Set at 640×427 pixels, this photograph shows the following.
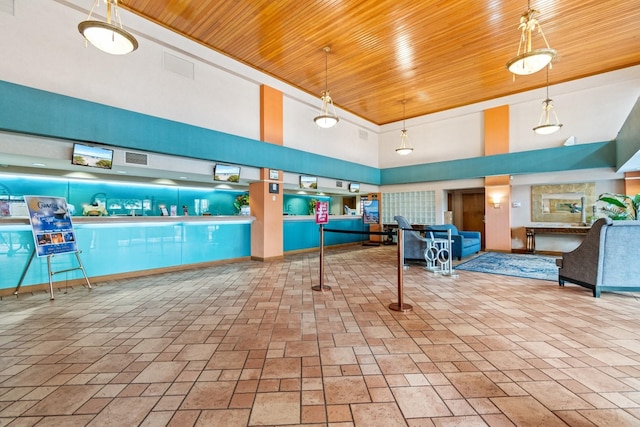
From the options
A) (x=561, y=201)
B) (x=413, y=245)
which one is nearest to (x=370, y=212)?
(x=413, y=245)

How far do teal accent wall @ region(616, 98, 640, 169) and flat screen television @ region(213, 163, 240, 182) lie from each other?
8.02 meters

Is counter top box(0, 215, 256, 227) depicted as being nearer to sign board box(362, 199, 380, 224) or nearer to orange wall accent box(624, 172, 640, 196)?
sign board box(362, 199, 380, 224)

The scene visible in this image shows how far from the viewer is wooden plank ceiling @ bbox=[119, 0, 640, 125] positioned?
4.76 m

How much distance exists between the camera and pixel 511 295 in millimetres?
4051

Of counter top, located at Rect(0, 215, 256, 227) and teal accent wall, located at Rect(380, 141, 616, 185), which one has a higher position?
teal accent wall, located at Rect(380, 141, 616, 185)

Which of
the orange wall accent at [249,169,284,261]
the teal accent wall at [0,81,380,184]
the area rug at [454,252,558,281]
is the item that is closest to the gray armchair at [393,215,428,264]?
the area rug at [454,252,558,281]

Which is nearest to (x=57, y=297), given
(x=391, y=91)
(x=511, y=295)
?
(x=511, y=295)

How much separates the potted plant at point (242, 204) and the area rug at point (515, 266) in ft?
18.4

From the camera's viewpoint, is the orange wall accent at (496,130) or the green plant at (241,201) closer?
the green plant at (241,201)

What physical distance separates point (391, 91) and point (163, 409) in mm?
8906

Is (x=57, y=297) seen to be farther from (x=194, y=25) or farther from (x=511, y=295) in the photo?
(x=511, y=295)

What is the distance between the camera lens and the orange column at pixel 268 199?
703cm

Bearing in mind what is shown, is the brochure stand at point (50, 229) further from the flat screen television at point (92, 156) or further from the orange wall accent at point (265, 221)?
the orange wall accent at point (265, 221)

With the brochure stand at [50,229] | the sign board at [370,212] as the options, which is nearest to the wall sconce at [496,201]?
the sign board at [370,212]
